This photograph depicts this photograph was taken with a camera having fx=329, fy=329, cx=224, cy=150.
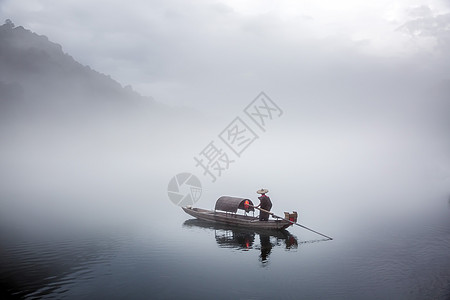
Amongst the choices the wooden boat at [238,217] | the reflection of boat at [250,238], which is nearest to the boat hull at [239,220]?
the wooden boat at [238,217]

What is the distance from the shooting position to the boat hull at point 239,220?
36.7 meters

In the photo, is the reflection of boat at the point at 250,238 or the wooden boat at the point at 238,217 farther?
the wooden boat at the point at 238,217

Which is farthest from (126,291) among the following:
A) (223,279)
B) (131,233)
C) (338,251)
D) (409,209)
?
(409,209)

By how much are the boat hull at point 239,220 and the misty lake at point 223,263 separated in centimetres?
91

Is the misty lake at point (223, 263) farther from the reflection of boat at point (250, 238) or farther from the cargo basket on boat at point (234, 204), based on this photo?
the cargo basket on boat at point (234, 204)

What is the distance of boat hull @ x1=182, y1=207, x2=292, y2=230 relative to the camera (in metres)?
36.7

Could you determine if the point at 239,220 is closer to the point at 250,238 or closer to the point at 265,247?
the point at 250,238

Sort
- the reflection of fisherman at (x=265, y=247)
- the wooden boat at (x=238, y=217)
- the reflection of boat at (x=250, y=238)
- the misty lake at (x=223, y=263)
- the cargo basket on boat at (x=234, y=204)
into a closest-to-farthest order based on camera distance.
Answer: the misty lake at (x=223, y=263) → the reflection of fisherman at (x=265, y=247) → the reflection of boat at (x=250, y=238) → the wooden boat at (x=238, y=217) → the cargo basket on boat at (x=234, y=204)

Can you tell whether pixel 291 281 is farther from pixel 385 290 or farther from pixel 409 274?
pixel 409 274

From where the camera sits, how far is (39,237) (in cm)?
3441

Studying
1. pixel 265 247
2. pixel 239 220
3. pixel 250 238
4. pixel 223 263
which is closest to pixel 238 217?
pixel 239 220

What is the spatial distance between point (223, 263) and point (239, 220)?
428 inches

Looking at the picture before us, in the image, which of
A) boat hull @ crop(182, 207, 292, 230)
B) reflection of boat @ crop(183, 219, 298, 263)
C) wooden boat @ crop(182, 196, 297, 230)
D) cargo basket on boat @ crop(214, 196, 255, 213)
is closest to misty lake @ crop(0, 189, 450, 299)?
reflection of boat @ crop(183, 219, 298, 263)

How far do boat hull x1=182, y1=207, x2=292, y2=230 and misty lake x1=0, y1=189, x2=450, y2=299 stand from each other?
910 mm
